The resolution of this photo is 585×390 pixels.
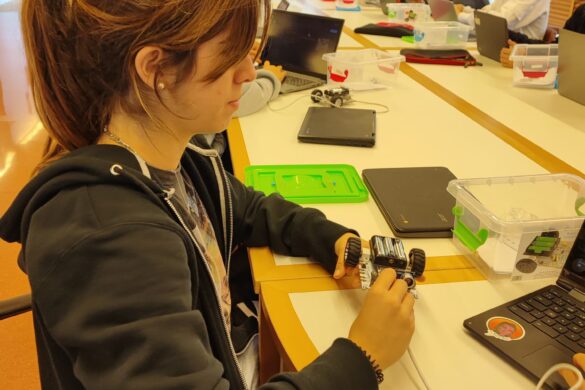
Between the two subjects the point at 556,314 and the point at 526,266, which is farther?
the point at 526,266

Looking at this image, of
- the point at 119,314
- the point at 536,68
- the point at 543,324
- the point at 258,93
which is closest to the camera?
the point at 119,314

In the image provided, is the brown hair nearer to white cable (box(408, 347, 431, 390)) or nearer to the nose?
the nose

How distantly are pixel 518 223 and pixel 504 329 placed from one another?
181 millimetres

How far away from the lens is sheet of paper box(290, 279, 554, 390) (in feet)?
2.17

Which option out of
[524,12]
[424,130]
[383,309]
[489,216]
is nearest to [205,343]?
[383,309]

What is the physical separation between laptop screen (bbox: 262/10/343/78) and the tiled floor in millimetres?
849

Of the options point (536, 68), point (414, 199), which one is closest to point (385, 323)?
point (414, 199)

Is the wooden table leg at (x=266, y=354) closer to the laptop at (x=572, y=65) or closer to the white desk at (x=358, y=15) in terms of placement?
the laptop at (x=572, y=65)

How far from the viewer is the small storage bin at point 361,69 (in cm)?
177

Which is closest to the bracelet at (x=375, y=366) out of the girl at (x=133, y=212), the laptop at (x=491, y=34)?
the girl at (x=133, y=212)

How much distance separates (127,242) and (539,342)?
0.54 meters

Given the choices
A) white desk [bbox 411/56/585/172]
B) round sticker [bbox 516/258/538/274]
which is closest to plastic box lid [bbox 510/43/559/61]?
white desk [bbox 411/56/585/172]

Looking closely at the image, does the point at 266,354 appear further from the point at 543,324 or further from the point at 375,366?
the point at 543,324

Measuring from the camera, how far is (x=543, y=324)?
28.5 inches
